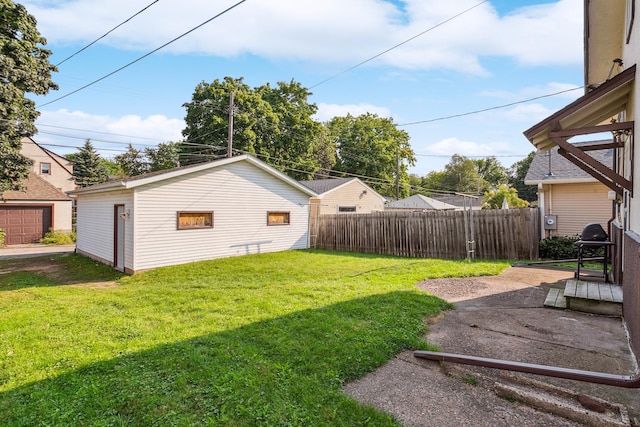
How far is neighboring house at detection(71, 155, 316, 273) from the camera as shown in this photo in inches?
373

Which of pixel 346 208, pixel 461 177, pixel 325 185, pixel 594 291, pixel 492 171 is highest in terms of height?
pixel 492 171

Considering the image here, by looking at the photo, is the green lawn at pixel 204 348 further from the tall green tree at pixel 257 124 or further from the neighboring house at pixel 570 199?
the tall green tree at pixel 257 124

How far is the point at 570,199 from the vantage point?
11.9m

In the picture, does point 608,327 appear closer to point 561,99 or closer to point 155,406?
point 155,406

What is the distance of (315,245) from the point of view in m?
14.8

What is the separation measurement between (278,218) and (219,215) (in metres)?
2.68

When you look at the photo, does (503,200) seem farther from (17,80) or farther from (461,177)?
(461,177)

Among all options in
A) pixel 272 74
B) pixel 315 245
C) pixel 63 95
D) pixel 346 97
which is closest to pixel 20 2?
pixel 63 95

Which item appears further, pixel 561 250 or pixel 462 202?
pixel 462 202

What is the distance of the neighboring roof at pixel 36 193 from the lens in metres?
18.4

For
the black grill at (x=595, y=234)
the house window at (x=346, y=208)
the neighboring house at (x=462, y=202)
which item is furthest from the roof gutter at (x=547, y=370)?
the neighboring house at (x=462, y=202)

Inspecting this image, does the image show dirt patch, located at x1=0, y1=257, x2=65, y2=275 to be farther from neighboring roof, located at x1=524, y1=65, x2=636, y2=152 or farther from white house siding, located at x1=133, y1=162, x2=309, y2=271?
neighboring roof, located at x1=524, y1=65, x2=636, y2=152

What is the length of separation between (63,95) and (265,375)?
13556 millimetres

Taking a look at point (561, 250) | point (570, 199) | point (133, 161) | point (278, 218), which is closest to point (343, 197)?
point (278, 218)
